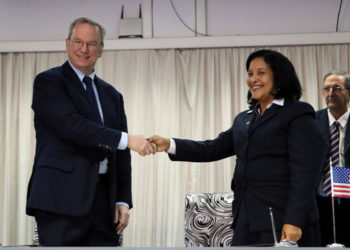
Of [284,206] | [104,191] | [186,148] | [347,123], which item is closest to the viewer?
[284,206]

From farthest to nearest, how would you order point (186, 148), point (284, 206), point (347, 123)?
point (347, 123) → point (186, 148) → point (284, 206)

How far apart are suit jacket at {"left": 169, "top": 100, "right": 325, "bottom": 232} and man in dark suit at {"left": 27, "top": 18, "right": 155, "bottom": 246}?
20.9 inches

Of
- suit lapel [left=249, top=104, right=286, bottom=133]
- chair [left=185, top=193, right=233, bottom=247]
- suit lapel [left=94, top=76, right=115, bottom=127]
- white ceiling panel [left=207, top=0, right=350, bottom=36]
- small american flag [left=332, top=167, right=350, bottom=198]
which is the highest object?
white ceiling panel [left=207, top=0, right=350, bottom=36]

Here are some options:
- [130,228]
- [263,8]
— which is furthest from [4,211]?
[263,8]

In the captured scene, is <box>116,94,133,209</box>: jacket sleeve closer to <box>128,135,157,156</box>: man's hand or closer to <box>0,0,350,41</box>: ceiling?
<box>128,135,157,156</box>: man's hand

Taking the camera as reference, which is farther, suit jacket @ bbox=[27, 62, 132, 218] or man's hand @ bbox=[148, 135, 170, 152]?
man's hand @ bbox=[148, 135, 170, 152]

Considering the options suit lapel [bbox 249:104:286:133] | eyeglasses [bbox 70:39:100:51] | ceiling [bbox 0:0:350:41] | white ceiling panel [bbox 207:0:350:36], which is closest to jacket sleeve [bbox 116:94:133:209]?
eyeglasses [bbox 70:39:100:51]

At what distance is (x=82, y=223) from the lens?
8.57ft

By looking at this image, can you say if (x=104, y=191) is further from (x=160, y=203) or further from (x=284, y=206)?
(x=160, y=203)

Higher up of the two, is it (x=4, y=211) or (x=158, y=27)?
(x=158, y=27)

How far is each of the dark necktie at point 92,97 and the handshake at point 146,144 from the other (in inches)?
6.6

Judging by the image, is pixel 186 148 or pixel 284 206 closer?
pixel 284 206

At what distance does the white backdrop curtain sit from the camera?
559cm

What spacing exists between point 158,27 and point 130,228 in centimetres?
186
